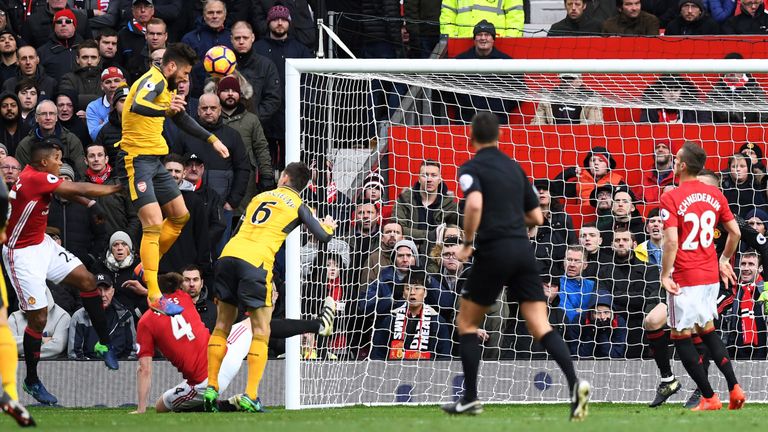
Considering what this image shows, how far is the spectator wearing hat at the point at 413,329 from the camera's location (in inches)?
508

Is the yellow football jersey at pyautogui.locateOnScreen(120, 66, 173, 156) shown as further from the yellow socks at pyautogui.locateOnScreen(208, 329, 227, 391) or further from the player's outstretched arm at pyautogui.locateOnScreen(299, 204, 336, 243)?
the yellow socks at pyautogui.locateOnScreen(208, 329, 227, 391)

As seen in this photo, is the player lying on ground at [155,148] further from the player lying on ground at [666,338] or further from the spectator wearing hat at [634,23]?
the spectator wearing hat at [634,23]

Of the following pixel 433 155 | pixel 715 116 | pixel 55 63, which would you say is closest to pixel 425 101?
pixel 433 155

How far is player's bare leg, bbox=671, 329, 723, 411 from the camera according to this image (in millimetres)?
10641

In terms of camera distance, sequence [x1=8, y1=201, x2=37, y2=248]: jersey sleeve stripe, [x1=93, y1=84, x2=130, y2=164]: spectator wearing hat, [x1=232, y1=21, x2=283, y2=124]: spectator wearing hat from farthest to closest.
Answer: [x1=232, y1=21, x2=283, y2=124]: spectator wearing hat, [x1=93, y1=84, x2=130, y2=164]: spectator wearing hat, [x1=8, y1=201, x2=37, y2=248]: jersey sleeve stripe

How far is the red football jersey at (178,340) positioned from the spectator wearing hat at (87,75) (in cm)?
500

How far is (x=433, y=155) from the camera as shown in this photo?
555 inches

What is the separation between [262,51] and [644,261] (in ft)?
18.5

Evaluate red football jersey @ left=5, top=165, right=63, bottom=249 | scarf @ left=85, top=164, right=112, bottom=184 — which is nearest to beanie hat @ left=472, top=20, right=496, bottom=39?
scarf @ left=85, top=164, right=112, bottom=184

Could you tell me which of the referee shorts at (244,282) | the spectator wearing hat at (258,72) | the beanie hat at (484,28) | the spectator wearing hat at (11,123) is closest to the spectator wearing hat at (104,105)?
the spectator wearing hat at (11,123)

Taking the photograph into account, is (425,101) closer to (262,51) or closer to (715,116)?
(262,51)

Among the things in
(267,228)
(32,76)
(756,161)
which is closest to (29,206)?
(267,228)

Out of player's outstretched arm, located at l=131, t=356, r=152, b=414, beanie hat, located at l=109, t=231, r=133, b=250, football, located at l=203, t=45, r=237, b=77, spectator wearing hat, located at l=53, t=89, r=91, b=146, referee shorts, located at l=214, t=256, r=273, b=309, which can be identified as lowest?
player's outstretched arm, located at l=131, t=356, r=152, b=414

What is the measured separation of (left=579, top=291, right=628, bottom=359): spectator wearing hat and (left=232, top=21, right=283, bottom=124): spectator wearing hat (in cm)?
460
